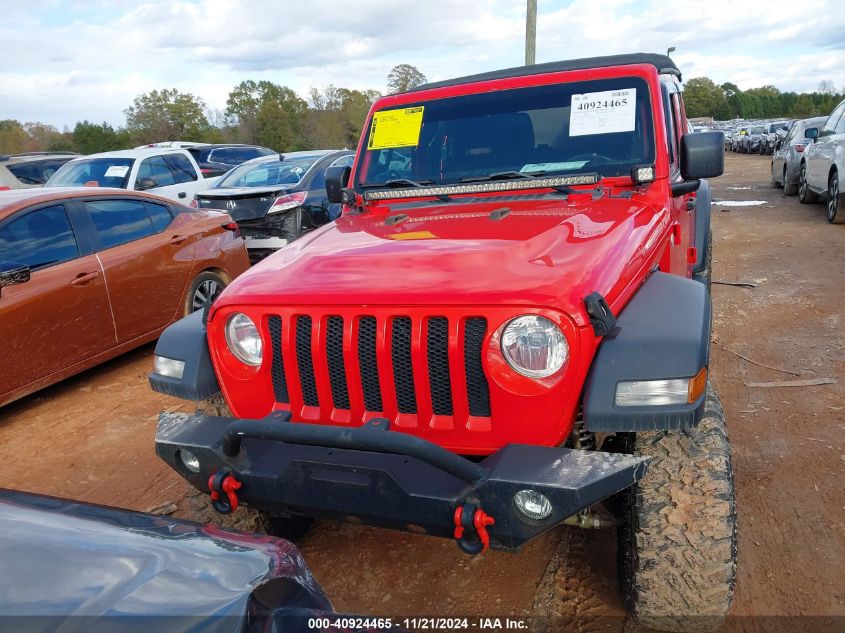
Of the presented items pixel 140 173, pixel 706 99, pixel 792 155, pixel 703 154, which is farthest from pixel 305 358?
pixel 706 99

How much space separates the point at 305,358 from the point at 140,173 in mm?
8418

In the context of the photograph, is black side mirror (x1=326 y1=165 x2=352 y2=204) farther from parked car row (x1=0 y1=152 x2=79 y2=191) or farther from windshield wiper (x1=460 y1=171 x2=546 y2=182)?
parked car row (x1=0 y1=152 x2=79 y2=191)

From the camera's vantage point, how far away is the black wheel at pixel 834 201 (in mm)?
9625

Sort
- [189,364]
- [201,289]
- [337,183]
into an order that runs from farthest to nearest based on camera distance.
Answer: [201,289] < [337,183] < [189,364]

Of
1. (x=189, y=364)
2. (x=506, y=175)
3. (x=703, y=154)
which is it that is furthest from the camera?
(x=506, y=175)

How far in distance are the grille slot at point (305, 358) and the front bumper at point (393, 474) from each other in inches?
5.3

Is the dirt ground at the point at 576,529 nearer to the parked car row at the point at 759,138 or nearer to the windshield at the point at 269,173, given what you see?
the windshield at the point at 269,173

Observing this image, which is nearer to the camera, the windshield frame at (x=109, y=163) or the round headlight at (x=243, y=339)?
the round headlight at (x=243, y=339)

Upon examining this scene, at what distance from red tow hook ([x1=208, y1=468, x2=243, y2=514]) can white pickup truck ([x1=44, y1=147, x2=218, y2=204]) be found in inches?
313

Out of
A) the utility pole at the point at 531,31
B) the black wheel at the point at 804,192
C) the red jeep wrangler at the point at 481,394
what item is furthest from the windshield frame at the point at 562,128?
the utility pole at the point at 531,31

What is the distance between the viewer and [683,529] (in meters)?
2.12

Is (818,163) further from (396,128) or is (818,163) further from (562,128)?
(396,128)

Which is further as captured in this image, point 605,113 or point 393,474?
point 605,113

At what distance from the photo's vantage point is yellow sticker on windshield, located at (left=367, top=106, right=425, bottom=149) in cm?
357
